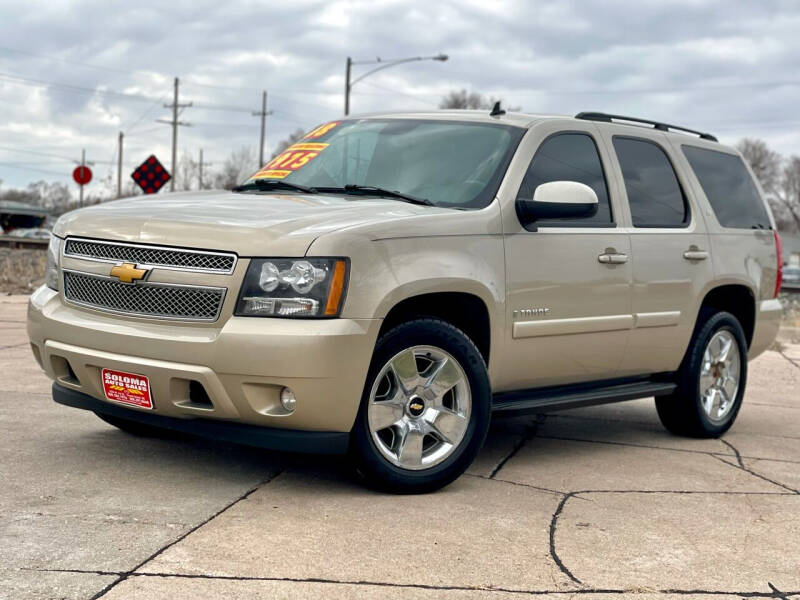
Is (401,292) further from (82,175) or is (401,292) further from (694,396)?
(82,175)

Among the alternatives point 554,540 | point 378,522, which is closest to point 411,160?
point 378,522

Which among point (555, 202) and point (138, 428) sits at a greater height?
point (555, 202)

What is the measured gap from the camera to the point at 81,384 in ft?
17.0

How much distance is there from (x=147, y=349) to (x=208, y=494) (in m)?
0.68

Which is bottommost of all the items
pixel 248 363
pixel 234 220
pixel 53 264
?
pixel 248 363

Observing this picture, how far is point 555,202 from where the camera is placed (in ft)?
18.4

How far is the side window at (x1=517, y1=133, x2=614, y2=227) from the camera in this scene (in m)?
5.91

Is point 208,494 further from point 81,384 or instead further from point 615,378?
point 615,378

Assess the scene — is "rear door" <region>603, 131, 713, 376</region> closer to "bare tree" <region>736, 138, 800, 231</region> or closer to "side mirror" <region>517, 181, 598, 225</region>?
"side mirror" <region>517, 181, 598, 225</region>

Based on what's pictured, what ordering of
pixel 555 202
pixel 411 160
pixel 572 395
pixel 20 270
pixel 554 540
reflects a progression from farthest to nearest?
pixel 20 270 → pixel 572 395 → pixel 411 160 → pixel 555 202 → pixel 554 540

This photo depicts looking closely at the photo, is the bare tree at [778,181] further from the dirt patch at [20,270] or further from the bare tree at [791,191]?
the dirt patch at [20,270]

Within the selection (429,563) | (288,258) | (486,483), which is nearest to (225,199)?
(288,258)

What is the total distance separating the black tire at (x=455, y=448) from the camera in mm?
4930

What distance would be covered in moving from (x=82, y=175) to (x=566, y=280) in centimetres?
3268
